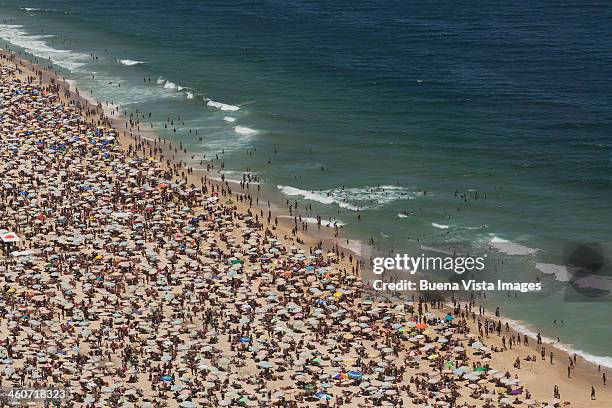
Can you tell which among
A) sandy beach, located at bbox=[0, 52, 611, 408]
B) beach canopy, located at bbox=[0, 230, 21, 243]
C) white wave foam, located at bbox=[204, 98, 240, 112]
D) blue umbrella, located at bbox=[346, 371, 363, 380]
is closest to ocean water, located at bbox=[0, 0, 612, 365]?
white wave foam, located at bbox=[204, 98, 240, 112]

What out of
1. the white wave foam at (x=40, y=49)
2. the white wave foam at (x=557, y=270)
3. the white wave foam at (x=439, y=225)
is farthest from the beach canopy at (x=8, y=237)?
the white wave foam at (x=40, y=49)

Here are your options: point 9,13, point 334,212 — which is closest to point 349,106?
point 334,212

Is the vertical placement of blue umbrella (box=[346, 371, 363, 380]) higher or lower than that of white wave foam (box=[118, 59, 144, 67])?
lower

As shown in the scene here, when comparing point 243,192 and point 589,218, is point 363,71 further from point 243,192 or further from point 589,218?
point 589,218

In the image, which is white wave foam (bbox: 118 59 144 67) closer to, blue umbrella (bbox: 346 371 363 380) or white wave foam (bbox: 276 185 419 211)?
white wave foam (bbox: 276 185 419 211)

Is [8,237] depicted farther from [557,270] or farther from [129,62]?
[129,62]

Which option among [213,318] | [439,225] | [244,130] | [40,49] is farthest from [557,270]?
[40,49]
